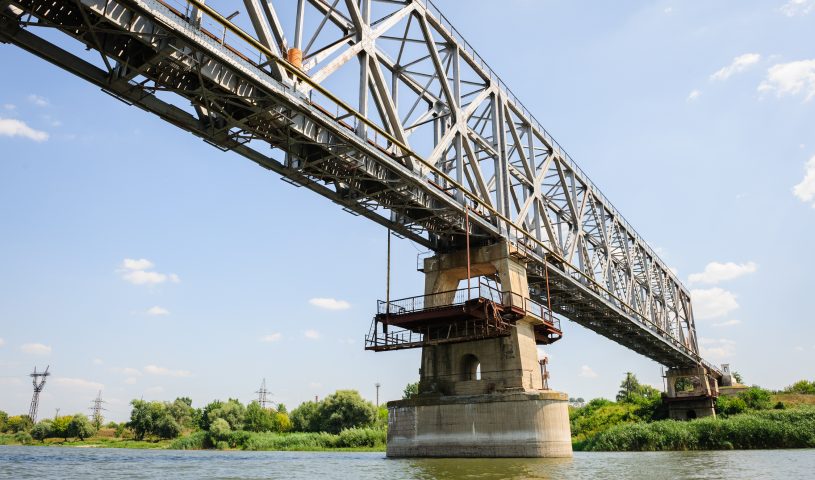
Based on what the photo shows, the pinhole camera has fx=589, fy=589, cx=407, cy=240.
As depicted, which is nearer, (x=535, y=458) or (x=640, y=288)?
(x=535, y=458)

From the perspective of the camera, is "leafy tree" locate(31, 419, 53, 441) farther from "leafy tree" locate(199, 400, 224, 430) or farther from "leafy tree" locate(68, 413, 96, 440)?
"leafy tree" locate(199, 400, 224, 430)

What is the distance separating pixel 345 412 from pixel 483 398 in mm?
40289

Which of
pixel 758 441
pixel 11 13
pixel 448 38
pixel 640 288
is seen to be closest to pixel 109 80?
pixel 11 13

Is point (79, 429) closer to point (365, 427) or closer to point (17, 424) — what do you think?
point (17, 424)

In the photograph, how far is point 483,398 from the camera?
27.2 metres

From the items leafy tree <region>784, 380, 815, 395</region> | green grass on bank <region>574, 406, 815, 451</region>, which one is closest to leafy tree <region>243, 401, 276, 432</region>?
green grass on bank <region>574, 406, 815, 451</region>

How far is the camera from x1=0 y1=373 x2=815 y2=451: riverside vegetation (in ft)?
131

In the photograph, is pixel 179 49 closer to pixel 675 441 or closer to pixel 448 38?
pixel 448 38

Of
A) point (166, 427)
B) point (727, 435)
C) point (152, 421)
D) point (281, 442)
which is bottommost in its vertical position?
point (281, 442)

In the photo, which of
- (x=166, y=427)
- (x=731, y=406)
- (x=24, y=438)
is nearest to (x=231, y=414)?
(x=166, y=427)

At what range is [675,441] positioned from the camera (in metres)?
39.3

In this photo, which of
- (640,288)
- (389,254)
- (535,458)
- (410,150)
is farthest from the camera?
(640,288)

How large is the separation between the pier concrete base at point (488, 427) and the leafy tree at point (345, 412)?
36.2 m

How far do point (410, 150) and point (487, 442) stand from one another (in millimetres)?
13350
